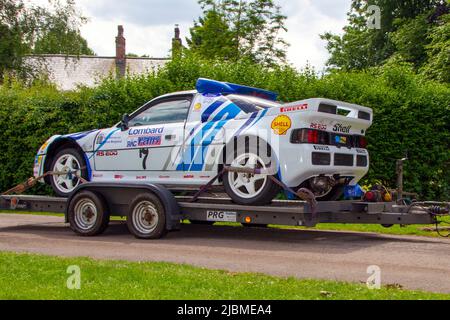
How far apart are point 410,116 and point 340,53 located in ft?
78.5

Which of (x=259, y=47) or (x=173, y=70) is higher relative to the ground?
(x=259, y=47)

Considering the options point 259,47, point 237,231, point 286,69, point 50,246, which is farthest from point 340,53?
point 50,246

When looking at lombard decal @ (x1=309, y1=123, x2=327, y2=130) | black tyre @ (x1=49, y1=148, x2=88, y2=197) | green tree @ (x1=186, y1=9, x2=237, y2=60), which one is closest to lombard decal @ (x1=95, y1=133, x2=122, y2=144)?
black tyre @ (x1=49, y1=148, x2=88, y2=197)

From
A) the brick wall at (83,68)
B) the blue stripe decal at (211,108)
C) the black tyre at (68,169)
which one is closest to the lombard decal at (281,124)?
the blue stripe decal at (211,108)

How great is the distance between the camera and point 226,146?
30.8 ft

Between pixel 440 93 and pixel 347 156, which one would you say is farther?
pixel 440 93

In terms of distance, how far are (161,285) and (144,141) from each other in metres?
4.71

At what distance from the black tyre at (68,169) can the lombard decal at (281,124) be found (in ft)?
12.2

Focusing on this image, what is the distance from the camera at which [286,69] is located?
16.0 metres

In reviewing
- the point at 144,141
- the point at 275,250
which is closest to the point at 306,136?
the point at 275,250

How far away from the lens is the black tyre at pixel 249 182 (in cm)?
903

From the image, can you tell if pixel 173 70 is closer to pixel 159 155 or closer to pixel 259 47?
pixel 159 155

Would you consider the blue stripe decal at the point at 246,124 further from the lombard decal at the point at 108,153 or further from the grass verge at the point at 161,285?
the grass verge at the point at 161,285

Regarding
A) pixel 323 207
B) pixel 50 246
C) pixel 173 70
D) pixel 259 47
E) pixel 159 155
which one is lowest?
pixel 50 246
